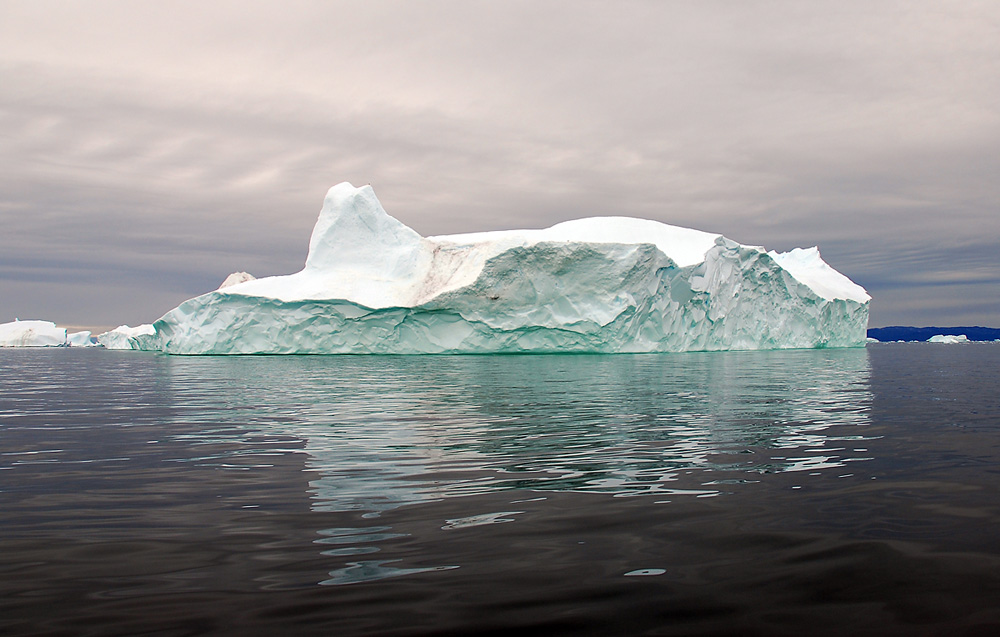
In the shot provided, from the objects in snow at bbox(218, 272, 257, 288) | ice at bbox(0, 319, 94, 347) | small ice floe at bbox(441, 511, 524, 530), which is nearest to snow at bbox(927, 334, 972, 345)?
snow at bbox(218, 272, 257, 288)

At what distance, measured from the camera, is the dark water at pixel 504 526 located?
8.34 ft

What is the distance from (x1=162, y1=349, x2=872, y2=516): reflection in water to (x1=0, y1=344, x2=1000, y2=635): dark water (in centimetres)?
5

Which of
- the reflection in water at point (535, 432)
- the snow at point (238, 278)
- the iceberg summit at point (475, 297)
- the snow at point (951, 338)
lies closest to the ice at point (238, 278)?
the snow at point (238, 278)

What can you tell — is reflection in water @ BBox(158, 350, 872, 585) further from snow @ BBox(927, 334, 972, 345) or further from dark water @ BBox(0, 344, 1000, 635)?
snow @ BBox(927, 334, 972, 345)

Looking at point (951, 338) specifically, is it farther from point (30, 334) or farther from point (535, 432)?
point (30, 334)

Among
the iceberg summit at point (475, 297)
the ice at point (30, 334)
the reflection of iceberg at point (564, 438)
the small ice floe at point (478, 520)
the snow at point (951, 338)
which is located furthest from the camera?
the snow at point (951, 338)

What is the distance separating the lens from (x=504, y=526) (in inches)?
145

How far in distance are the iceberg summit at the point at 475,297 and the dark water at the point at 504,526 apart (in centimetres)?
1933

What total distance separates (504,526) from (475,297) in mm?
24102

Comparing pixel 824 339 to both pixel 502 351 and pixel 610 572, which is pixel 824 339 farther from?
pixel 610 572

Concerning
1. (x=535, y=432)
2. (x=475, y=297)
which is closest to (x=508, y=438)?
(x=535, y=432)

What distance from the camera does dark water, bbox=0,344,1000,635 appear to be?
2.54 m

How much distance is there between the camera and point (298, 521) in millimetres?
3871

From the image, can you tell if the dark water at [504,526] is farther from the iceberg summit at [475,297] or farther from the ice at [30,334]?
the ice at [30,334]
